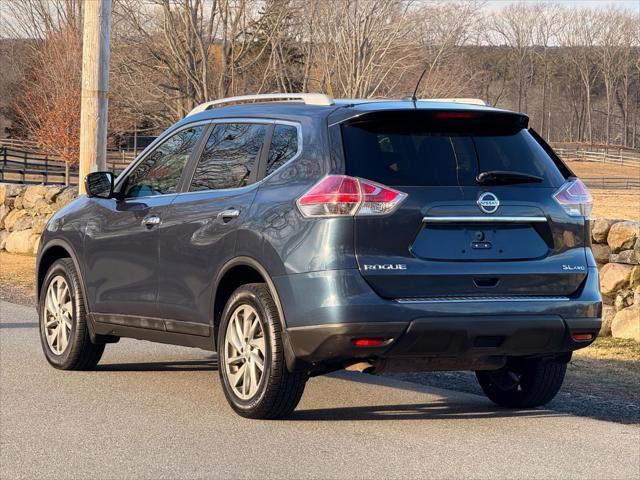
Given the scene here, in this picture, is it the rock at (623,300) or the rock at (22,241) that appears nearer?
the rock at (623,300)

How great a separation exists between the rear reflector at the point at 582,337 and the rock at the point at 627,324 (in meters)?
4.78

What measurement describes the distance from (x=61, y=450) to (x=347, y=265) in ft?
5.93

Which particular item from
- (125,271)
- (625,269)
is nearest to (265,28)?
(625,269)

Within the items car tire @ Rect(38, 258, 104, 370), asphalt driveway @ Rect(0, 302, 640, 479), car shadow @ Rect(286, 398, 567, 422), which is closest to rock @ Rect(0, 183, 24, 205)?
car tire @ Rect(38, 258, 104, 370)

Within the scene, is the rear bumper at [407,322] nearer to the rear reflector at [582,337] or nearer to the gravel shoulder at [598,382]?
the rear reflector at [582,337]

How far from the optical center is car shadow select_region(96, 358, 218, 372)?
967 cm

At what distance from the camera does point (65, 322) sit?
9.52 meters

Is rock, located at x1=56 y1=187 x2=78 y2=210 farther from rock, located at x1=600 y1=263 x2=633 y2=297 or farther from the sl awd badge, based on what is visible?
the sl awd badge

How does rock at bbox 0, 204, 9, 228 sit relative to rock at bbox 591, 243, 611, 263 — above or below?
below

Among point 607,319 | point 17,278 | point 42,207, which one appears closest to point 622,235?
point 607,319

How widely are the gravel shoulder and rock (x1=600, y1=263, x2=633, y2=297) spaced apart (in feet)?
2.24

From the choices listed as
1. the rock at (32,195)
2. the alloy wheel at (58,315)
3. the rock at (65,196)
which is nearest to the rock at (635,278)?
the alloy wheel at (58,315)

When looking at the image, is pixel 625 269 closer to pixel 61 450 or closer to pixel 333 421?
pixel 333 421

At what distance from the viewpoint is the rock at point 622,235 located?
1246 centimetres
